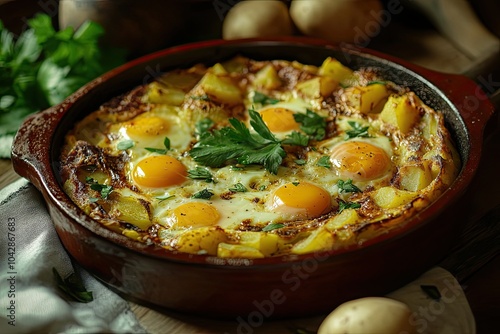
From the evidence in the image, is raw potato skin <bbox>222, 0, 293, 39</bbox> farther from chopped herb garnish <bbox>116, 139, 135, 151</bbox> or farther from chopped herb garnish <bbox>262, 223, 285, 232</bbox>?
chopped herb garnish <bbox>262, 223, 285, 232</bbox>

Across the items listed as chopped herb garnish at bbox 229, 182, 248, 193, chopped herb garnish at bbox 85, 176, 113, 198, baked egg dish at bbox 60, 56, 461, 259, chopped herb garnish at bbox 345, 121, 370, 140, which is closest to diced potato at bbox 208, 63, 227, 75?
baked egg dish at bbox 60, 56, 461, 259

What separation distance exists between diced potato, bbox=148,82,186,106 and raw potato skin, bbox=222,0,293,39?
0.95m

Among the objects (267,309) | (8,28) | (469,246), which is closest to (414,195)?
(469,246)

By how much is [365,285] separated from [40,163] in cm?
170

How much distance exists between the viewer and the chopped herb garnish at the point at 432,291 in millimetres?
3037

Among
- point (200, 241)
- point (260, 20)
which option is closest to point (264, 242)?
point (200, 241)

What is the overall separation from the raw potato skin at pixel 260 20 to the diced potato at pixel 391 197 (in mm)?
1962

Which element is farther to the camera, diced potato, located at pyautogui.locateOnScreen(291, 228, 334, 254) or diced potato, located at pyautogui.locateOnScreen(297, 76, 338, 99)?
diced potato, located at pyautogui.locateOnScreen(297, 76, 338, 99)

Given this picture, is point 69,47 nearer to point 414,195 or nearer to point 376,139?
point 376,139

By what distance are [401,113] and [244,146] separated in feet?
2.84

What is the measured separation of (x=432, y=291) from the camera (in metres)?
3.06

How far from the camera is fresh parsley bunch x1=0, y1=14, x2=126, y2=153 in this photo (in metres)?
4.52

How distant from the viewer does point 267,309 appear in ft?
9.77

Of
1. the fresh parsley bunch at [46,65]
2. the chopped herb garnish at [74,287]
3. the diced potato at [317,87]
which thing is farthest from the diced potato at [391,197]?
the fresh parsley bunch at [46,65]
